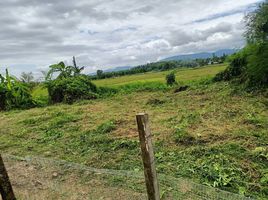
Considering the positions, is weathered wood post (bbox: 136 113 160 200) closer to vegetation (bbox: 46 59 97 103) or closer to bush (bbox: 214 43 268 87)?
bush (bbox: 214 43 268 87)

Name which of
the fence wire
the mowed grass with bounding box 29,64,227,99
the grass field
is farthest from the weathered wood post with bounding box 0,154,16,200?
the mowed grass with bounding box 29,64,227,99

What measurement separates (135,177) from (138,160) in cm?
67

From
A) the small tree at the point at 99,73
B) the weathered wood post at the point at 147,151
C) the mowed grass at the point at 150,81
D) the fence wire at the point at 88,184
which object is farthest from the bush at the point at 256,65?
the small tree at the point at 99,73

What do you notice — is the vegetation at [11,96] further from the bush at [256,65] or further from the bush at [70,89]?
the bush at [256,65]

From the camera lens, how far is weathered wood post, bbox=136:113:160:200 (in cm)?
196

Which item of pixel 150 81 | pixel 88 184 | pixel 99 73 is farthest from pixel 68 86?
pixel 99 73

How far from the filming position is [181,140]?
4543 mm

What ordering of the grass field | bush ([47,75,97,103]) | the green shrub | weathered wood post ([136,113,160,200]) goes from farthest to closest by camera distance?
1. the green shrub
2. bush ([47,75,97,103])
3. the grass field
4. weathered wood post ([136,113,160,200])

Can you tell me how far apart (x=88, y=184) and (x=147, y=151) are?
5.52 feet

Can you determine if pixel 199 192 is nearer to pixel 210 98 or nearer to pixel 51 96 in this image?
pixel 210 98

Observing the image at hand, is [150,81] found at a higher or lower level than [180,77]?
higher

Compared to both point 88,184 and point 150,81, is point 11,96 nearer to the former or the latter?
point 150,81

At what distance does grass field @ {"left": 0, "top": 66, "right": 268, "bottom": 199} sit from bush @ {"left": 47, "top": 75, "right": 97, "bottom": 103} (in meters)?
3.61

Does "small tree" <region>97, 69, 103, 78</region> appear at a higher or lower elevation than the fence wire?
higher
